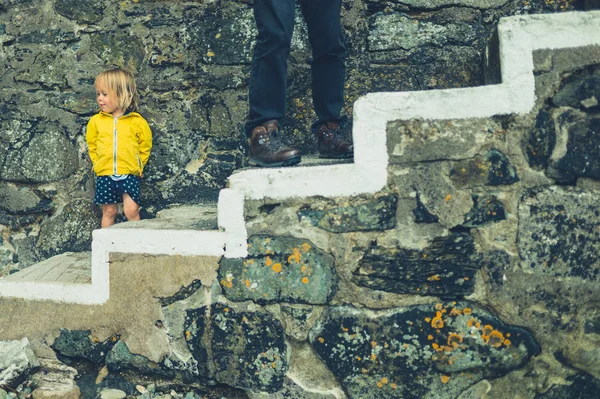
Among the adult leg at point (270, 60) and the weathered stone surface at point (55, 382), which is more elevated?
the adult leg at point (270, 60)

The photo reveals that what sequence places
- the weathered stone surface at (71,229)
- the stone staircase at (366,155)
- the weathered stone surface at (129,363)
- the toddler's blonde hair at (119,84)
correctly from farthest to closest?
the weathered stone surface at (71,229), the toddler's blonde hair at (119,84), the weathered stone surface at (129,363), the stone staircase at (366,155)

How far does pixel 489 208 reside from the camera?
2305 mm

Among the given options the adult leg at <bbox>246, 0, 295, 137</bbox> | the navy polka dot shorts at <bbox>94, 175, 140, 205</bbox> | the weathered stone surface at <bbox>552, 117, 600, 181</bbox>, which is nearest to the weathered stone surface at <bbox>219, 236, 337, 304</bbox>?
the adult leg at <bbox>246, 0, 295, 137</bbox>

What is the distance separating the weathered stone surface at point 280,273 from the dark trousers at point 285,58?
1.88 feet

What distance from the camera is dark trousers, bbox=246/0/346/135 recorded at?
2.62 meters

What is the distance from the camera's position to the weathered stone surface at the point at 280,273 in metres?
2.38

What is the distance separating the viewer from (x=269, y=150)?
2.64m

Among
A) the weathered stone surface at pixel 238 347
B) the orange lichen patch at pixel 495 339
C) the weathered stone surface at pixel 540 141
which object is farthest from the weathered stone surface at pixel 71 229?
the weathered stone surface at pixel 540 141

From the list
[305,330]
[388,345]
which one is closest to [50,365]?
[305,330]

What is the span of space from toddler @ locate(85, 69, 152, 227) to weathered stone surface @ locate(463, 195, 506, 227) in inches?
67.5

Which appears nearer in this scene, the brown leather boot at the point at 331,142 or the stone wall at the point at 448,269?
the stone wall at the point at 448,269

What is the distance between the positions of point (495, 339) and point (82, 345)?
63.4 inches

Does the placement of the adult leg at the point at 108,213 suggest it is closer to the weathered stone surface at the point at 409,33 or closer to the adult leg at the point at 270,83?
the adult leg at the point at 270,83

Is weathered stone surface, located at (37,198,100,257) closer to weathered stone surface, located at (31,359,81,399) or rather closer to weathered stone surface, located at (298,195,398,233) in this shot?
weathered stone surface, located at (31,359,81,399)
